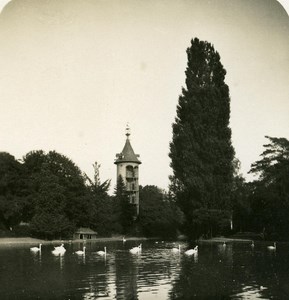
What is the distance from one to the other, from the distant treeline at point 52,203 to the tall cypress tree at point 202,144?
574 cm

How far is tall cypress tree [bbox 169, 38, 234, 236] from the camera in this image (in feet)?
151

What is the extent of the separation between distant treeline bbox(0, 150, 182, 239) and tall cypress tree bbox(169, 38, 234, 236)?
5.74 meters

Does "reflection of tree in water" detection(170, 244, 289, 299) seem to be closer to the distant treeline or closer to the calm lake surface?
the calm lake surface

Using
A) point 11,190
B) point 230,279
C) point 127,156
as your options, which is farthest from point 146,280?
point 127,156

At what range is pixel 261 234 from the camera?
57.0m

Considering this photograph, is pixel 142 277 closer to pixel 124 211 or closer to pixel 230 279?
pixel 230 279

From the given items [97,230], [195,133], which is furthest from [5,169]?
[195,133]

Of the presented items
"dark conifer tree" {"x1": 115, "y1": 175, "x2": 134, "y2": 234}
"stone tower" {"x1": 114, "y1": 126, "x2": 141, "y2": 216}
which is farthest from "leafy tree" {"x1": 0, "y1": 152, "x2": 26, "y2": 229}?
"stone tower" {"x1": 114, "y1": 126, "x2": 141, "y2": 216}

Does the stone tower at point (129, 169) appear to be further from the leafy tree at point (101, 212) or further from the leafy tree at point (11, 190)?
the leafy tree at point (11, 190)

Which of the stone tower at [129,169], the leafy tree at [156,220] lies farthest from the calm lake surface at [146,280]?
the stone tower at [129,169]

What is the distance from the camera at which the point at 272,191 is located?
52312mm

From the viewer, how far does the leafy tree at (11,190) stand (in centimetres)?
5722

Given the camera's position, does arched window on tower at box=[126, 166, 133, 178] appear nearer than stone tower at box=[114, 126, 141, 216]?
No

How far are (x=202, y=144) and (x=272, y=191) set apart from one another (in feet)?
37.8
